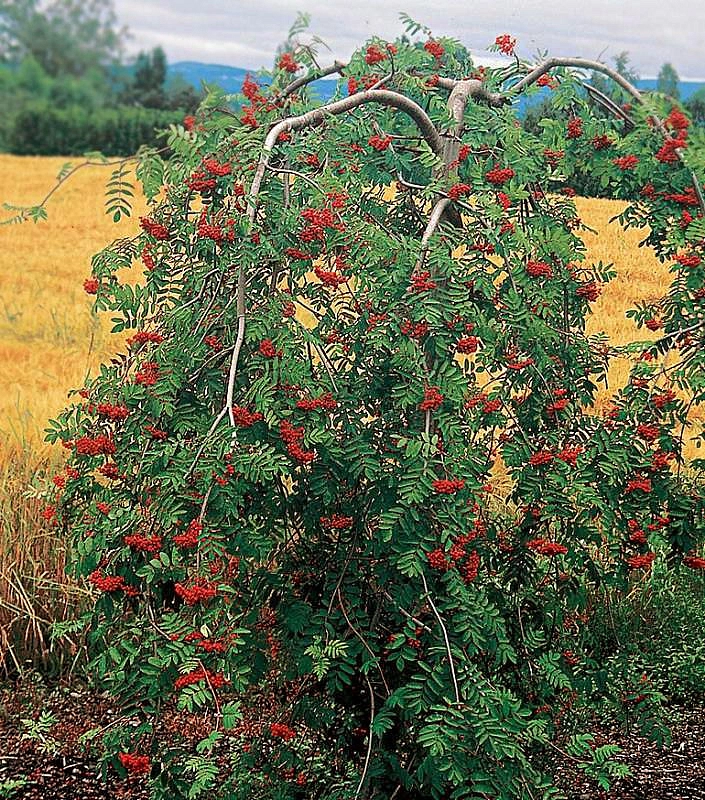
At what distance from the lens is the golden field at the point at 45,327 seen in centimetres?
331

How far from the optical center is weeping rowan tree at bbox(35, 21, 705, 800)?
1.71 metres

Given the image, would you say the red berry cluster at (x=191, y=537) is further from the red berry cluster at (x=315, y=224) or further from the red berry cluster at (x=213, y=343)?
the red berry cluster at (x=315, y=224)

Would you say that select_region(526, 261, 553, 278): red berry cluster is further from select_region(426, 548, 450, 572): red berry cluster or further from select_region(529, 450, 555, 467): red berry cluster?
select_region(426, 548, 450, 572): red berry cluster

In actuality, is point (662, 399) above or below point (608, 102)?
below

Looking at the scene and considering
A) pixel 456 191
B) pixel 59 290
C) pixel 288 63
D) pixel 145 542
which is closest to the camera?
pixel 145 542

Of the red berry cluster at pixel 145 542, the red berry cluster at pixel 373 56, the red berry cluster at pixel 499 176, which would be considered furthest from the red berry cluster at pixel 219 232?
the red berry cluster at pixel 373 56

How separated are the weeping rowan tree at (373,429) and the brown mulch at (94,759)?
0.26m

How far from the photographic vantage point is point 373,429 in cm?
208

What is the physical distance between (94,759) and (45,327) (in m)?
2.66

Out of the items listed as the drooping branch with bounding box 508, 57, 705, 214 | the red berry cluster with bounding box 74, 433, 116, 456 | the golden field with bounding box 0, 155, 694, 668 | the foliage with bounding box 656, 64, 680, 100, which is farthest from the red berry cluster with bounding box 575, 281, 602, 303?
the foliage with bounding box 656, 64, 680, 100

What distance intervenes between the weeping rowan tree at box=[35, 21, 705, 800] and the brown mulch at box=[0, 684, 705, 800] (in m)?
0.26

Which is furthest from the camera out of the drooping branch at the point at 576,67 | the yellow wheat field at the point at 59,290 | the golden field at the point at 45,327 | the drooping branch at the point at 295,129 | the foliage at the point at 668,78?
the foliage at the point at 668,78

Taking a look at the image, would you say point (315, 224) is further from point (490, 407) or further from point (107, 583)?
point (107, 583)

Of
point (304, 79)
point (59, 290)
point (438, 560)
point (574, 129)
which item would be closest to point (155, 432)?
point (438, 560)
